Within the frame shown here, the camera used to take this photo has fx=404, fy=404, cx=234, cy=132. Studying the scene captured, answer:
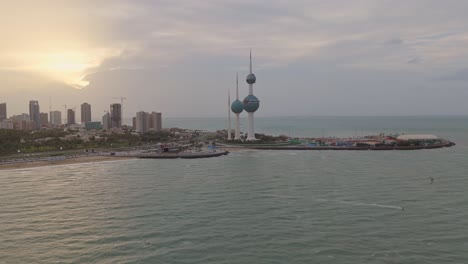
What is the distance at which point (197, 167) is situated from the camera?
4050 cm

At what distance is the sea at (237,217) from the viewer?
15.5 m

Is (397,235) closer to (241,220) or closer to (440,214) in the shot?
(440,214)

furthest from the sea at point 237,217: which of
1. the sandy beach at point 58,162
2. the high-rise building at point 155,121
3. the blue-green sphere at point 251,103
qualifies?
the high-rise building at point 155,121

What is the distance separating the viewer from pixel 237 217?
20172 mm

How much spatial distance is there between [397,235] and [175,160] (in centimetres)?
3353

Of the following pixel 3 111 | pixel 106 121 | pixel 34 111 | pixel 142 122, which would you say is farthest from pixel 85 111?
pixel 142 122

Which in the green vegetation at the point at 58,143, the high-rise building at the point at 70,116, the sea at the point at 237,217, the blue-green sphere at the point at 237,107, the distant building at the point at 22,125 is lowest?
the sea at the point at 237,217

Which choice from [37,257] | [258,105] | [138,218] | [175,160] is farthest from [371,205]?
[258,105]

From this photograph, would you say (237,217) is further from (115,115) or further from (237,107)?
(115,115)

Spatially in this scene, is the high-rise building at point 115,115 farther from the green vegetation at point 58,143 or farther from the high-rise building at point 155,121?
the green vegetation at point 58,143

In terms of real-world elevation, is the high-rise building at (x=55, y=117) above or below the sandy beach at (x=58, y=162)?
above

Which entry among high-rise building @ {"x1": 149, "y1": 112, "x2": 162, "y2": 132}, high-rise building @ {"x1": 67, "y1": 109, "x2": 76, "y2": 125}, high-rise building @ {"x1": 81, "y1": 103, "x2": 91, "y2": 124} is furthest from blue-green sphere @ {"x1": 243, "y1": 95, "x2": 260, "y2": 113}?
high-rise building @ {"x1": 81, "y1": 103, "x2": 91, "y2": 124}

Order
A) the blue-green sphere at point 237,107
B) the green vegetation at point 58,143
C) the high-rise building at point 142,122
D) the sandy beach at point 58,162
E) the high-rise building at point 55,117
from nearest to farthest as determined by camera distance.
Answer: the sandy beach at point 58,162 < the green vegetation at point 58,143 < the blue-green sphere at point 237,107 < the high-rise building at point 142,122 < the high-rise building at point 55,117

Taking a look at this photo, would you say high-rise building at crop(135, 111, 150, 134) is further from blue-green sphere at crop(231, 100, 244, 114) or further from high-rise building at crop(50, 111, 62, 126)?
high-rise building at crop(50, 111, 62, 126)
